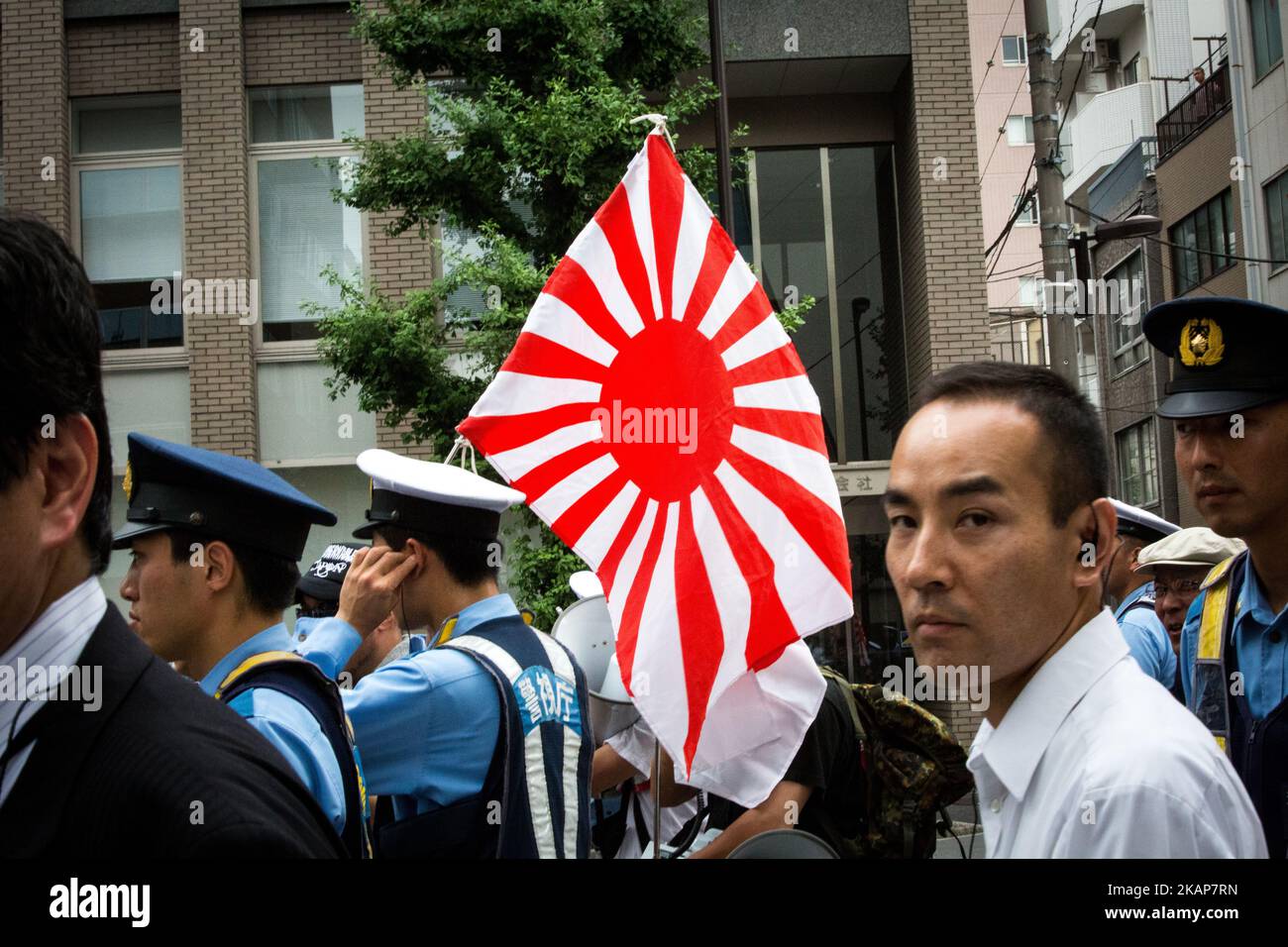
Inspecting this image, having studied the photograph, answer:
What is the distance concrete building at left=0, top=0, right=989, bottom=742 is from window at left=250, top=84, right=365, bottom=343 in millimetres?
22

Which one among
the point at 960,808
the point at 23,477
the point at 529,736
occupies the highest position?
the point at 23,477

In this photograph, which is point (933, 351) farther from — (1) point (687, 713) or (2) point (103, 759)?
(2) point (103, 759)

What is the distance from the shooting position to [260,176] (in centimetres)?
1419

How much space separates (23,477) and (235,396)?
12.9 m

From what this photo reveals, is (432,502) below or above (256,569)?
above

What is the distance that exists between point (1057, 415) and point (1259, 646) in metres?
1.39

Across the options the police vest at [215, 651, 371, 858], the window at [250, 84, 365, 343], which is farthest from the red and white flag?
the window at [250, 84, 365, 343]

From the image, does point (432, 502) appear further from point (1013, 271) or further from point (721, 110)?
point (1013, 271)

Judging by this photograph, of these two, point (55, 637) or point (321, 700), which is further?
point (321, 700)

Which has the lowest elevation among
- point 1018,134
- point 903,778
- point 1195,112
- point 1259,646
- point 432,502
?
point 903,778

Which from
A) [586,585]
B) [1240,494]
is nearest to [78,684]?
[1240,494]

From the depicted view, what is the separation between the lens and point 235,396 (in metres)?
13.7

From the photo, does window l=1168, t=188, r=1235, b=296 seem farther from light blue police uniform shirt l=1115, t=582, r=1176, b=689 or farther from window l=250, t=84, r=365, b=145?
light blue police uniform shirt l=1115, t=582, r=1176, b=689
